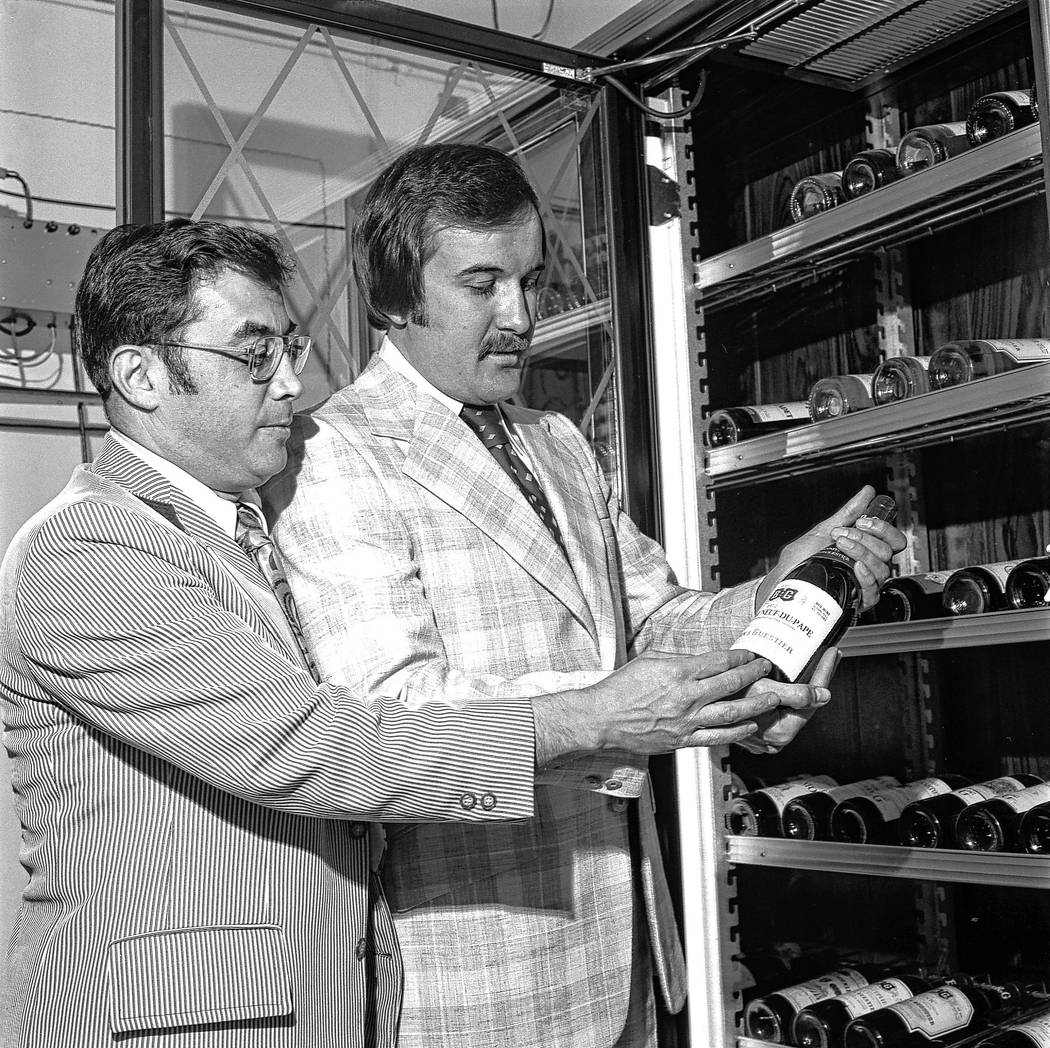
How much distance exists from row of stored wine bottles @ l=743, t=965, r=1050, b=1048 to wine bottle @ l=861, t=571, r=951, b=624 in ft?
2.05

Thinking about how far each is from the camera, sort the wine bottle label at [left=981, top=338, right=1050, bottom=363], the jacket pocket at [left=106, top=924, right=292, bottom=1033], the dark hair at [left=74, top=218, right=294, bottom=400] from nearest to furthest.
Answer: the jacket pocket at [left=106, top=924, right=292, bottom=1033], the dark hair at [left=74, top=218, right=294, bottom=400], the wine bottle label at [left=981, top=338, right=1050, bottom=363]

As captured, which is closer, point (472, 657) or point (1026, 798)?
point (472, 657)

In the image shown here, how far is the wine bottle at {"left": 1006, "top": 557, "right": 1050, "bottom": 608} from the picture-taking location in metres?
2.04

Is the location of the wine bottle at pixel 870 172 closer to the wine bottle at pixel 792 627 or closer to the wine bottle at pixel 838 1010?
the wine bottle at pixel 792 627

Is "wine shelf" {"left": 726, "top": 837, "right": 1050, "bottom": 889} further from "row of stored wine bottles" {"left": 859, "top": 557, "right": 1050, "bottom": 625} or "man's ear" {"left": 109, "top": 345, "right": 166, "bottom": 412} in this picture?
"man's ear" {"left": 109, "top": 345, "right": 166, "bottom": 412}

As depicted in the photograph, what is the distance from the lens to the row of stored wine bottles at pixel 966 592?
2.05 metres

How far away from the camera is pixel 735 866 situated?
2.19m

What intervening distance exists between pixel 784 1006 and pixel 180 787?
4.43 feet

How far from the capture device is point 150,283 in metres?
1.32

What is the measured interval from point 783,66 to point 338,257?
90cm

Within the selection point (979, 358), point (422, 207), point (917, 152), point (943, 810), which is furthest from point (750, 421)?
point (422, 207)

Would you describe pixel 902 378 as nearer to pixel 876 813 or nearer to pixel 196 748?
pixel 876 813

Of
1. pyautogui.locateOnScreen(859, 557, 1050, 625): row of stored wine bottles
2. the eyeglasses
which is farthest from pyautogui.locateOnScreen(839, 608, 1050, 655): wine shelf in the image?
the eyeglasses

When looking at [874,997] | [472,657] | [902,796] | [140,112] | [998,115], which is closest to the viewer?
[472,657]
